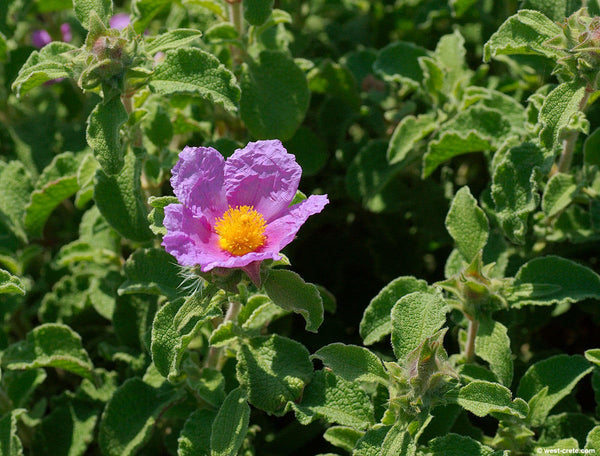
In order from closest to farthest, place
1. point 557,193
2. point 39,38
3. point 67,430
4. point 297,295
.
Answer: point 297,295 → point 557,193 → point 67,430 → point 39,38

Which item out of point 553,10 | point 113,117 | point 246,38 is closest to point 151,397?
point 113,117

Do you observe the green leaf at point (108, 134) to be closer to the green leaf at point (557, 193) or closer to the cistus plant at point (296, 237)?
the cistus plant at point (296, 237)

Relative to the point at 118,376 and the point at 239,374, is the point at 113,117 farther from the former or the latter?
the point at 118,376

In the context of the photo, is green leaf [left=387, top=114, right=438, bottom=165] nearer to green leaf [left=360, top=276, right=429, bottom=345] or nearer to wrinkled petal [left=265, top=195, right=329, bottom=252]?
green leaf [left=360, top=276, right=429, bottom=345]

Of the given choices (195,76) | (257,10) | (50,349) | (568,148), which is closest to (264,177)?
(195,76)

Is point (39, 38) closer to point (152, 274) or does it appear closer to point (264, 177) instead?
point (152, 274)

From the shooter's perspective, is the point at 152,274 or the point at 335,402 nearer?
the point at 335,402
